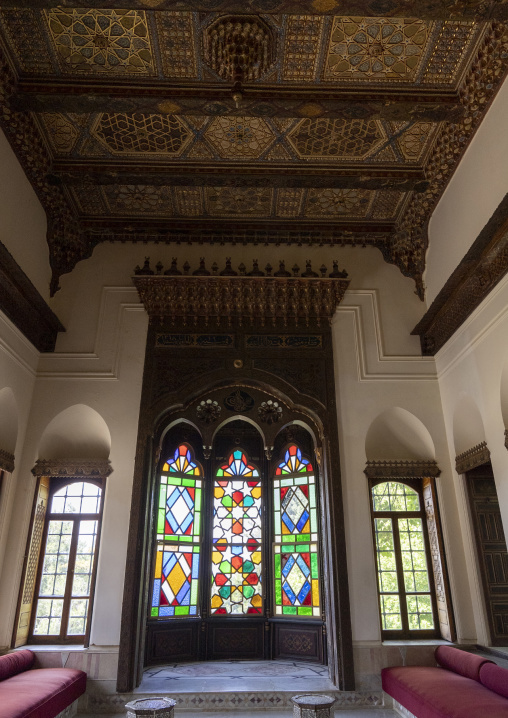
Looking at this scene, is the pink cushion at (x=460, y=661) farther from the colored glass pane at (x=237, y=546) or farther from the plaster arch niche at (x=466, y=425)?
the colored glass pane at (x=237, y=546)

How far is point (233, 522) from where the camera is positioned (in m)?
6.39

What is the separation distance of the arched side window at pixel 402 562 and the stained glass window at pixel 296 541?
76 cm

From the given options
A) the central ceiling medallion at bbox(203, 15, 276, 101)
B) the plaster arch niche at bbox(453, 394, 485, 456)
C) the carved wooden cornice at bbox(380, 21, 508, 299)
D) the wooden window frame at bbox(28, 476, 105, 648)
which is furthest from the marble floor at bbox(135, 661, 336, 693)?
the central ceiling medallion at bbox(203, 15, 276, 101)

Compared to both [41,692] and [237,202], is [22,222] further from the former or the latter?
[41,692]

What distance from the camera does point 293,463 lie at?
6.47m

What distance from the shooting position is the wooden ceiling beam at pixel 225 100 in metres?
4.39

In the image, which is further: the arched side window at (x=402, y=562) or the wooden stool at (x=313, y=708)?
the arched side window at (x=402, y=562)

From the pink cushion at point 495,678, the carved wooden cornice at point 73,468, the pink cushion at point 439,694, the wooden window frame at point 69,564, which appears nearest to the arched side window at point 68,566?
the wooden window frame at point 69,564

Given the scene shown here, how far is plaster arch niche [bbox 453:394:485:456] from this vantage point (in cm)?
509

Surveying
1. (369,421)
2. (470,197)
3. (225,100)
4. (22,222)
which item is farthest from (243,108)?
(369,421)

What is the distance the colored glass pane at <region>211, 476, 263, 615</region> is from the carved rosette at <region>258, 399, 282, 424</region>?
42.8 inches

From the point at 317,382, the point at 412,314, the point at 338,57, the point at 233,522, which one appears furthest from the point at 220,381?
the point at 338,57

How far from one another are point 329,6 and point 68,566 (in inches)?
211

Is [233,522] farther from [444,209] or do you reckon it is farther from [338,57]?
[338,57]
